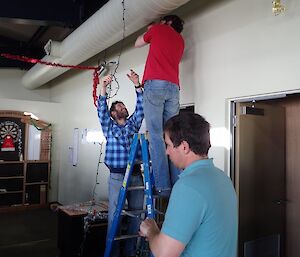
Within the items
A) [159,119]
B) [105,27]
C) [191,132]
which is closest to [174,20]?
[105,27]

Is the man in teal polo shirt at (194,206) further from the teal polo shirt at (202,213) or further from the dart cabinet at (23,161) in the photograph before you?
the dart cabinet at (23,161)

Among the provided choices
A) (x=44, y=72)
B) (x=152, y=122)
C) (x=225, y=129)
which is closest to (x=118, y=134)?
(x=152, y=122)

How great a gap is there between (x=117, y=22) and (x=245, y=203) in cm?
200

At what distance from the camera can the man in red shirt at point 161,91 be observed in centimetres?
223

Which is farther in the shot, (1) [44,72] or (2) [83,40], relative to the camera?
(1) [44,72]

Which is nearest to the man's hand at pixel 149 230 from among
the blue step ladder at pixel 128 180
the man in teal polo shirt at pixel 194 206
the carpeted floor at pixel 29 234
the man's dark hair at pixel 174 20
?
the man in teal polo shirt at pixel 194 206

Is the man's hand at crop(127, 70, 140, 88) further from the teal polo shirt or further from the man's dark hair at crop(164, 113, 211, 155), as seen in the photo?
the teal polo shirt

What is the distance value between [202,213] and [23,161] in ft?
18.8

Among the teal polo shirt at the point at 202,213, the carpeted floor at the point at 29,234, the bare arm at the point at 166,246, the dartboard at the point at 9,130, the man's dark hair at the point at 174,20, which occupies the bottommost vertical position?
the carpeted floor at the point at 29,234

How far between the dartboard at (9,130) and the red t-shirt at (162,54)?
4.46 metres

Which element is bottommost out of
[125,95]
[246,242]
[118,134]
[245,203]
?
[246,242]

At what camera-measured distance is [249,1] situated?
251cm

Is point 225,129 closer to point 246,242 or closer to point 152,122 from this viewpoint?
point 152,122

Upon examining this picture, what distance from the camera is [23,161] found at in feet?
20.3
